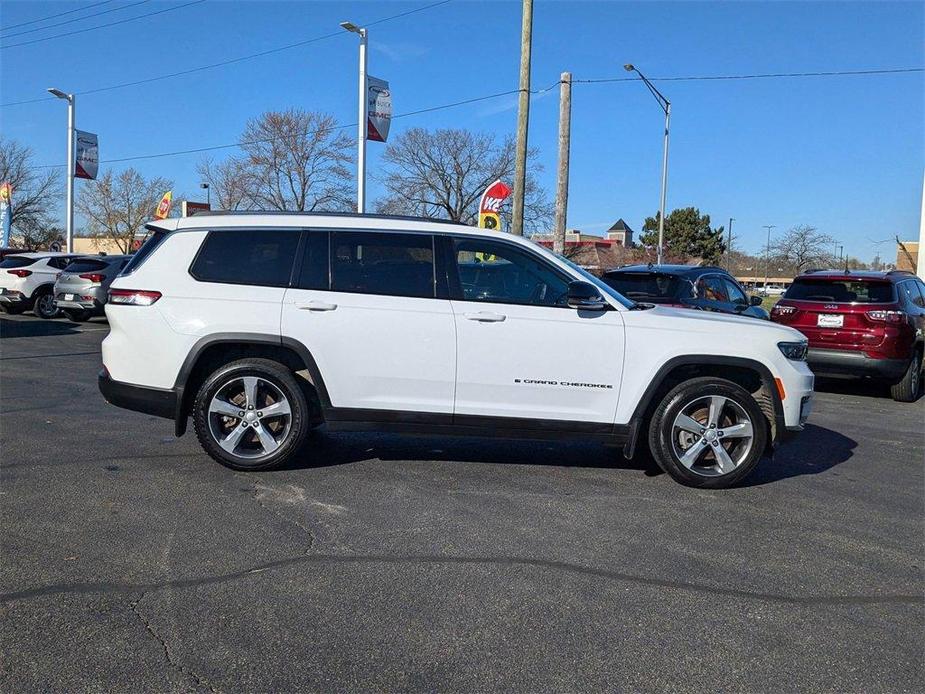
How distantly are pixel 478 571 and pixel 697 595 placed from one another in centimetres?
109

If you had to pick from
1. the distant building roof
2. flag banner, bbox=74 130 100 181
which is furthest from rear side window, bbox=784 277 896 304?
the distant building roof

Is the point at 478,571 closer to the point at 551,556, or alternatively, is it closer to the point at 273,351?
the point at 551,556

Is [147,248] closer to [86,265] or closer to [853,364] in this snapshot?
[853,364]

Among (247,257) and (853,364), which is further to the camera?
(853,364)

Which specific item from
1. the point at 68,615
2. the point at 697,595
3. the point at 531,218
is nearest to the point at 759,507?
the point at 697,595

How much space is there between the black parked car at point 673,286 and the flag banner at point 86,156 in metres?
26.8

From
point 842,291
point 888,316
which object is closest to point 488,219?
point 842,291

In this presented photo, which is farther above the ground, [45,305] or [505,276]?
[505,276]

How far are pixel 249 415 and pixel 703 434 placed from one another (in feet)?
10.7

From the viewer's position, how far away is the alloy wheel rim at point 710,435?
5754 millimetres

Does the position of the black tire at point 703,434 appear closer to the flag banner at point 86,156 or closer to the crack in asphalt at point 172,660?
the crack in asphalt at point 172,660

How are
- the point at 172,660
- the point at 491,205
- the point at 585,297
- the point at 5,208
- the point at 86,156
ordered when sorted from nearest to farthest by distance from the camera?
the point at 172,660 < the point at 585,297 < the point at 491,205 < the point at 86,156 < the point at 5,208

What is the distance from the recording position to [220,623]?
3.48m

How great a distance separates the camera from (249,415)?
19.0 feet
